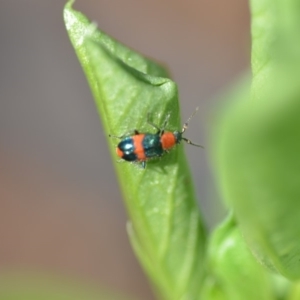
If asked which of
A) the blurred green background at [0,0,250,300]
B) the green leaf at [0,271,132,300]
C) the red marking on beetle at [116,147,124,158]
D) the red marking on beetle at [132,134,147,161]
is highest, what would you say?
the red marking on beetle at [116,147,124,158]

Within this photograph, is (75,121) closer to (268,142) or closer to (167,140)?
(167,140)

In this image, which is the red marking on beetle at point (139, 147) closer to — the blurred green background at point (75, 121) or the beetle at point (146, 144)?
the beetle at point (146, 144)

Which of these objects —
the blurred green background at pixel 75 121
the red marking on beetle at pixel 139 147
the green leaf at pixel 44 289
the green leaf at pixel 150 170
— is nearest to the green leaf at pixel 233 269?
the green leaf at pixel 150 170

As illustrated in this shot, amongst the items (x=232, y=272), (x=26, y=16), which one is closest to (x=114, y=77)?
(x=232, y=272)

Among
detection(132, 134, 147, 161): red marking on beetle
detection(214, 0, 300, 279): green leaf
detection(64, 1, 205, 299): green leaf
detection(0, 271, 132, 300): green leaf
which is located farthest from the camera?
detection(0, 271, 132, 300): green leaf

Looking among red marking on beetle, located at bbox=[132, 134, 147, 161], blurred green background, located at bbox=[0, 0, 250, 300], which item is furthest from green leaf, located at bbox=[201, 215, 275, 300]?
blurred green background, located at bbox=[0, 0, 250, 300]

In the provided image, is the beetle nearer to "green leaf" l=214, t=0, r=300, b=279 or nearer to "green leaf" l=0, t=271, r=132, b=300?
"green leaf" l=214, t=0, r=300, b=279
